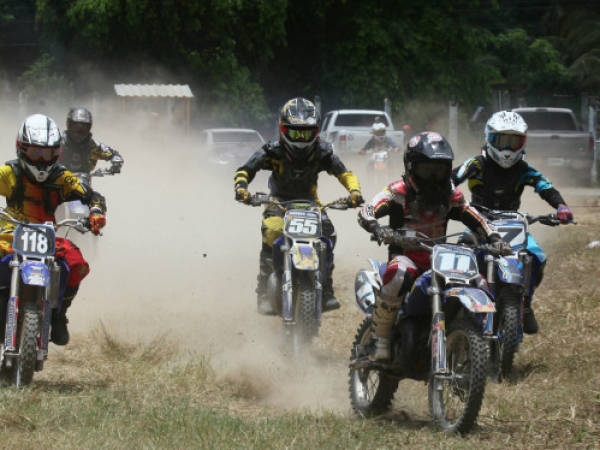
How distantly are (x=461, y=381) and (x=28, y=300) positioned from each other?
121 inches

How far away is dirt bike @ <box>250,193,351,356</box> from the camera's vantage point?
28.3ft

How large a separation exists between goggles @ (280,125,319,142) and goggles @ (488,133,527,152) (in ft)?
5.28

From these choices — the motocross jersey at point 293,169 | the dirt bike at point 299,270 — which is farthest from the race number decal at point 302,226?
the motocross jersey at point 293,169

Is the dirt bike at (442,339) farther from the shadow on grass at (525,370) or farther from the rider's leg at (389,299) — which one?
the shadow on grass at (525,370)

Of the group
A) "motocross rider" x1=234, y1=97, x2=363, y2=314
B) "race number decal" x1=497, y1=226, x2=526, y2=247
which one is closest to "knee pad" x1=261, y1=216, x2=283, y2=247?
"motocross rider" x1=234, y1=97, x2=363, y2=314

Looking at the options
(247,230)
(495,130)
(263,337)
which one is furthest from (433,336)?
(247,230)

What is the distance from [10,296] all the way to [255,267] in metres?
7.46

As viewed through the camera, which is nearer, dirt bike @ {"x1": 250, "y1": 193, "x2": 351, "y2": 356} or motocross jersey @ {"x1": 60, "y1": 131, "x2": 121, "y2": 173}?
dirt bike @ {"x1": 250, "y1": 193, "x2": 351, "y2": 356}

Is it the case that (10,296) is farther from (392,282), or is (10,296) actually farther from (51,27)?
(51,27)

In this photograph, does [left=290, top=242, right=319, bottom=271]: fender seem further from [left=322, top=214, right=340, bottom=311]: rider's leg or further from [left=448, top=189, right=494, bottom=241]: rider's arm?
[left=448, top=189, right=494, bottom=241]: rider's arm

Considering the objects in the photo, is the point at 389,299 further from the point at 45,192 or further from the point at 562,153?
the point at 562,153

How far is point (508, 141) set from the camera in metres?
9.04

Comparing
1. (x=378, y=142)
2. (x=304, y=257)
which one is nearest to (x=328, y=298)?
(x=304, y=257)

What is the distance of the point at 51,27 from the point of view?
37625mm
